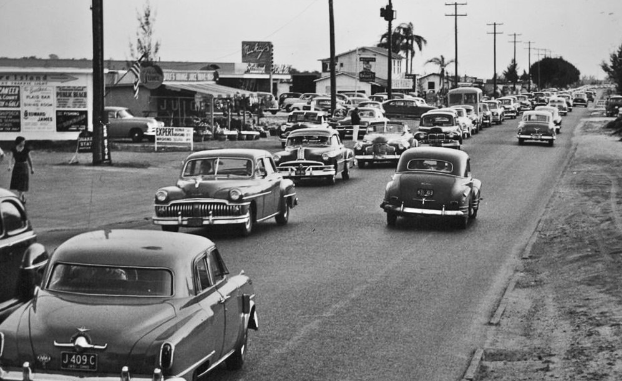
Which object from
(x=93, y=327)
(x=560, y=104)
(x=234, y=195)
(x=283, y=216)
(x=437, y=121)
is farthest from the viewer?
(x=560, y=104)

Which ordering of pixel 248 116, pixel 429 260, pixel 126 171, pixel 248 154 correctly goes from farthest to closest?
pixel 248 116 < pixel 126 171 < pixel 248 154 < pixel 429 260

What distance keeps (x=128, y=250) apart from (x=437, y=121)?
3966 centimetres

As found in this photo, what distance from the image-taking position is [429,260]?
18.5 metres

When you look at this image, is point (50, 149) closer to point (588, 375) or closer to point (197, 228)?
point (197, 228)

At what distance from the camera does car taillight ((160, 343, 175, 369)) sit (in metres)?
8.30

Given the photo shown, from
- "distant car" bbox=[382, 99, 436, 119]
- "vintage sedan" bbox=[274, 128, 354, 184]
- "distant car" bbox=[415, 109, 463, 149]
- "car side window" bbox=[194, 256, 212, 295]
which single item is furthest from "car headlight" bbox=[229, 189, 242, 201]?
"distant car" bbox=[382, 99, 436, 119]

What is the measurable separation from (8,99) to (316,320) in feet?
105

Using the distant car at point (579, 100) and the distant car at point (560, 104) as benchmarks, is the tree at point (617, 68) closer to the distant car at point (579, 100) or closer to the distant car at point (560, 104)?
the distant car at point (560, 104)

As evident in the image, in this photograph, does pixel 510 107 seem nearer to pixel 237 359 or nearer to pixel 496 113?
pixel 496 113

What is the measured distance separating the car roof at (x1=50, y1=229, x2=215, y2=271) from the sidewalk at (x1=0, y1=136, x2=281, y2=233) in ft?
41.7

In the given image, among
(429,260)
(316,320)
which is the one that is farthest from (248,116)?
(316,320)

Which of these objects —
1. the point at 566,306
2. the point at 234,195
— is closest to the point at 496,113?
the point at 234,195

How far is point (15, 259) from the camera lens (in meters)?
10.4

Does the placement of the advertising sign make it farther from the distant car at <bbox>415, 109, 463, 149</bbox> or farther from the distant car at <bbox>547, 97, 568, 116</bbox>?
the distant car at <bbox>415, 109, 463, 149</bbox>
